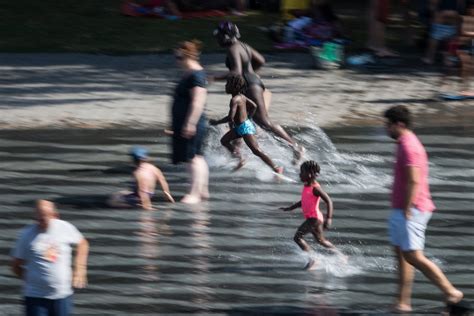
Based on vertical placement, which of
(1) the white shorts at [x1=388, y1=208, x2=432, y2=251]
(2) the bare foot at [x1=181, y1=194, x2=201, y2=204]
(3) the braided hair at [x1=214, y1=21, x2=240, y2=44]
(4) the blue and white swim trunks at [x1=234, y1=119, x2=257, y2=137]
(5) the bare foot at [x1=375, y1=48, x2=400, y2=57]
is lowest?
(2) the bare foot at [x1=181, y1=194, x2=201, y2=204]

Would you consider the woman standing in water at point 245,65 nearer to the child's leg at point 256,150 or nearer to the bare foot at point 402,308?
the child's leg at point 256,150

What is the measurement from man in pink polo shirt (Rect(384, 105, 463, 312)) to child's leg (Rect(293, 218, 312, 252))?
1.39m

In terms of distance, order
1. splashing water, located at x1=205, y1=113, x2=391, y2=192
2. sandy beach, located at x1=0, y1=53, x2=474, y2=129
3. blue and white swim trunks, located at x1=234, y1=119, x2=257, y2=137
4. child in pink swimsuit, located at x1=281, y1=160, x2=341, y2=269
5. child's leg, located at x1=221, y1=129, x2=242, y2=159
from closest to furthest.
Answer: child in pink swimsuit, located at x1=281, y1=160, x2=341, y2=269 → blue and white swim trunks, located at x1=234, y1=119, x2=257, y2=137 → child's leg, located at x1=221, y1=129, x2=242, y2=159 → splashing water, located at x1=205, y1=113, x2=391, y2=192 → sandy beach, located at x1=0, y1=53, x2=474, y2=129

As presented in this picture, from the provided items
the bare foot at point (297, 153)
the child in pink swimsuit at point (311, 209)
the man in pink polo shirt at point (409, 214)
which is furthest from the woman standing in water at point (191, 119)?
the man in pink polo shirt at point (409, 214)

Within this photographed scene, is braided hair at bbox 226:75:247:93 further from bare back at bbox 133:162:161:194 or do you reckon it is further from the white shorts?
the white shorts

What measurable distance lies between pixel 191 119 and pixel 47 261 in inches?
181

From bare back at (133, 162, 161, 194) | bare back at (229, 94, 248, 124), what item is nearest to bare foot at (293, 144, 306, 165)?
bare back at (229, 94, 248, 124)

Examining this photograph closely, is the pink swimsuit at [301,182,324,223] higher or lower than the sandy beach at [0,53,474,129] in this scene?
higher

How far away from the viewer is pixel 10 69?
19.8 meters

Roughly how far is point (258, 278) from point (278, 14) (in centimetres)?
1299

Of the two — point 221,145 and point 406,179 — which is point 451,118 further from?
point 406,179

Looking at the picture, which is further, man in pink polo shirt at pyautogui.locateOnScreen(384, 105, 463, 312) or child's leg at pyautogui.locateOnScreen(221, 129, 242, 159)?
child's leg at pyautogui.locateOnScreen(221, 129, 242, 159)

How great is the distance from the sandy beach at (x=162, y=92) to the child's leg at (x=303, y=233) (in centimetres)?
590

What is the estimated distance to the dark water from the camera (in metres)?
10.1
